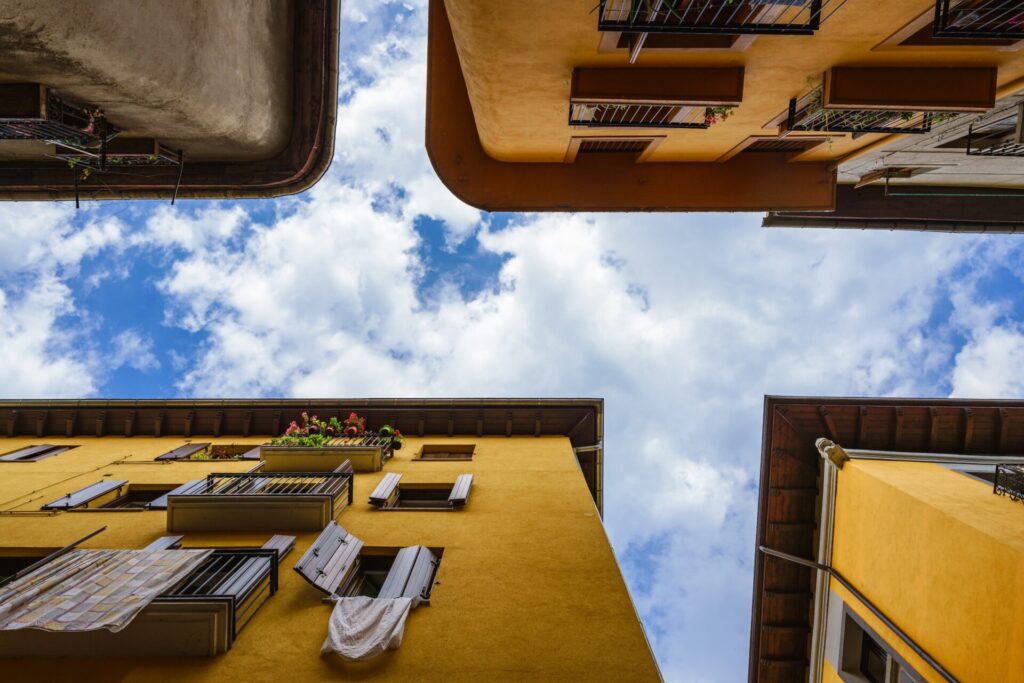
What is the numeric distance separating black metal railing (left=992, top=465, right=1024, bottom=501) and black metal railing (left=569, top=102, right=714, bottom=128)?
848 centimetres

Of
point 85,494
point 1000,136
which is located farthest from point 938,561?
point 85,494

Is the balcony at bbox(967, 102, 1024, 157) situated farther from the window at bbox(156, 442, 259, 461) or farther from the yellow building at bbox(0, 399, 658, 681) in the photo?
the window at bbox(156, 442, 259, 461)

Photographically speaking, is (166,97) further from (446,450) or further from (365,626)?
(446,450)

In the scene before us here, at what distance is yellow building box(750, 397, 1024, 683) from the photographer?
8062 millimetres

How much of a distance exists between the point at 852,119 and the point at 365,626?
33.6ft

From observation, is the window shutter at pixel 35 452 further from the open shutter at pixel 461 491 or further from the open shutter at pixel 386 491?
the open shutter at pixel 461 491

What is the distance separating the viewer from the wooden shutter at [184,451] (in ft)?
43.1

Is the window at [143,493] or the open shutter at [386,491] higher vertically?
the open shutter at [386,491]

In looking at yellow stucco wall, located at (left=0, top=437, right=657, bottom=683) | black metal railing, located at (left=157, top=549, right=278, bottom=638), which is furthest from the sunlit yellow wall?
black metal railing, located at (left=157, top=549, right=278, bottom=638)

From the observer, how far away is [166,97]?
9547 millimetres

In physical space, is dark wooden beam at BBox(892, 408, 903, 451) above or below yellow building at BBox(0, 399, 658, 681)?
above

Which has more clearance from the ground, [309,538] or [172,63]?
[172,63]

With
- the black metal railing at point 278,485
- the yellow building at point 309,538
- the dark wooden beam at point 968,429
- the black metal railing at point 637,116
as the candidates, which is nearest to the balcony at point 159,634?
the yellow building at point 309,538

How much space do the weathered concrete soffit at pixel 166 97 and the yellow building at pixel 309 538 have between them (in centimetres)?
639
